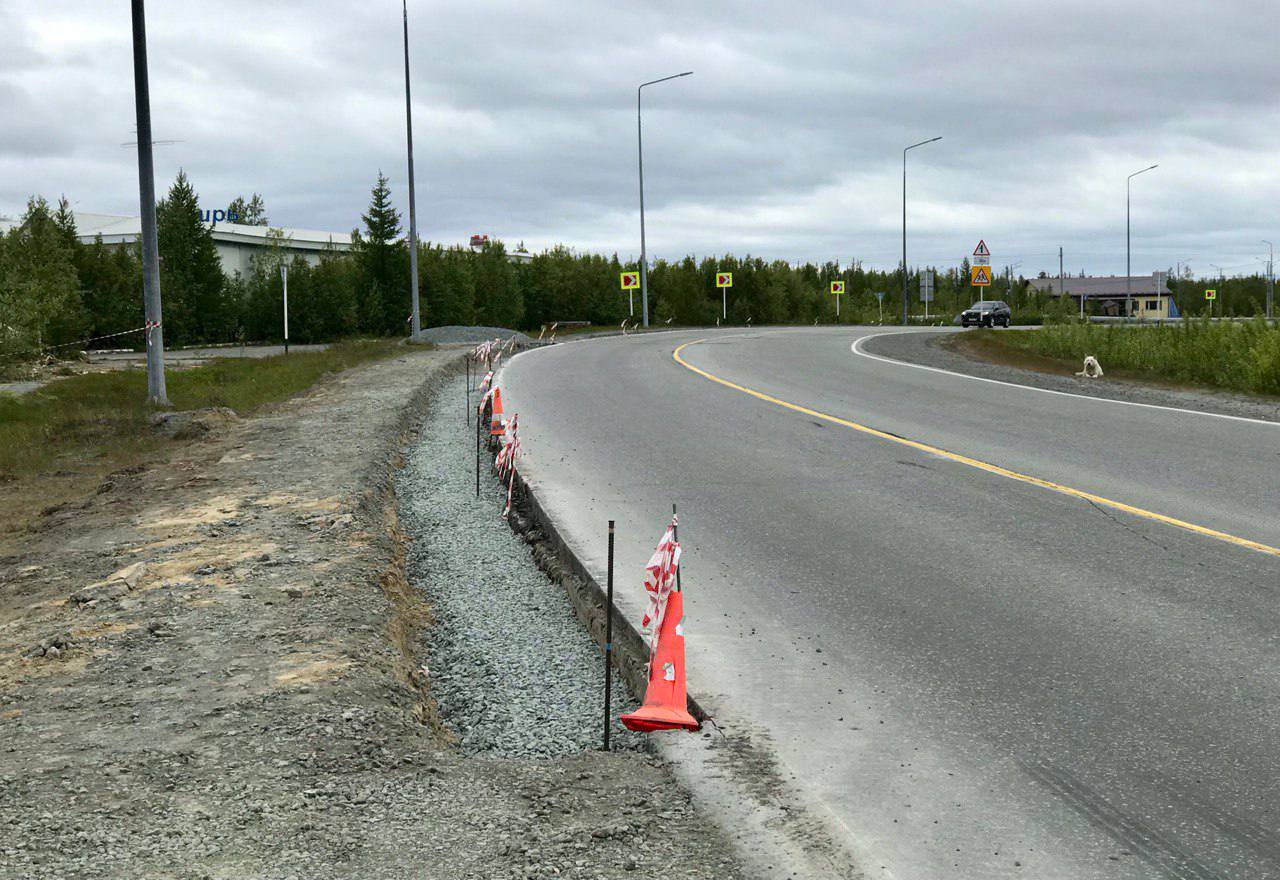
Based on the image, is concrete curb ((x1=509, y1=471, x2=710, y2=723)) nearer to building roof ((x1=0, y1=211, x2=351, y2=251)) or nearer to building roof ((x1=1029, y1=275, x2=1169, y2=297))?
building roof ((x1=0, y1=211, x2=351, y2=251))

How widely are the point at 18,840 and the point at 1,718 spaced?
1.43 metres

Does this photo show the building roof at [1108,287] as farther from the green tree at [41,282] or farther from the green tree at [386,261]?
the green tree at [41,282]

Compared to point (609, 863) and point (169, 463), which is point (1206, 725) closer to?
point (609, 863)

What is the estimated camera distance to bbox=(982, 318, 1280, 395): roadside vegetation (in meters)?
19.0

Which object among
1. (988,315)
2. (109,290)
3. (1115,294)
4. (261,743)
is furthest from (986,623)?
(1115,294)

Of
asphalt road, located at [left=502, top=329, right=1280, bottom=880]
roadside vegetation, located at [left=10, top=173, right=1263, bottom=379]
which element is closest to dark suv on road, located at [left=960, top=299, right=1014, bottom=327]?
roadside vegetation, located at [left=10, top=173, right=1263, bottom=379]

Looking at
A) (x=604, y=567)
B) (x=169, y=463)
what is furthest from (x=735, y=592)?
(x=169, y=463)

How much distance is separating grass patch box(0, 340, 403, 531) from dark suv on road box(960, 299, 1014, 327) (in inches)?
1303

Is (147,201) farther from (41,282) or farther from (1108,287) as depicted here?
(1108,287)

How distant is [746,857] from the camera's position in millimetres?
3902

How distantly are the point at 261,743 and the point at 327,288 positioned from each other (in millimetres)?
50479

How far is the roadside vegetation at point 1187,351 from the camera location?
18953 millimetres

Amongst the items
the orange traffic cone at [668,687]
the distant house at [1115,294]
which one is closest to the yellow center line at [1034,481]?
the orange traffic cone at [668,687]

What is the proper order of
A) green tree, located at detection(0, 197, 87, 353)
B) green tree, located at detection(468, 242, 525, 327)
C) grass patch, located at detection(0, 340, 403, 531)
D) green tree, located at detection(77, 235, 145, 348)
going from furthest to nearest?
green tree, located at detection(468, 242, 525, 327), green tree, located at detection(77, 235, 145, 348), green tree, located at detection(0, 197, 87, 353), grass patch, located at detection(0, 340, 403, 531)
